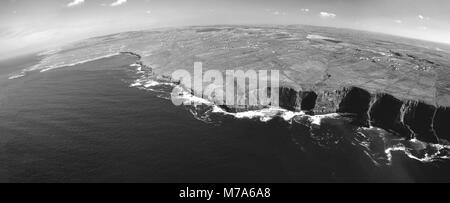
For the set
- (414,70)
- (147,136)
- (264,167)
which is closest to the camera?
(264,167)

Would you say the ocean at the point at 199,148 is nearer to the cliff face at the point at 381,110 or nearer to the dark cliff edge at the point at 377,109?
the dark cliff edge at the point at 377,109

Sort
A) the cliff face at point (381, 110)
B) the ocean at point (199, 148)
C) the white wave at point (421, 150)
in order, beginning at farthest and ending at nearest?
the cliff face at point (381, 110)
the white wave at point (421, 150)
the ocean at point (199, 148)

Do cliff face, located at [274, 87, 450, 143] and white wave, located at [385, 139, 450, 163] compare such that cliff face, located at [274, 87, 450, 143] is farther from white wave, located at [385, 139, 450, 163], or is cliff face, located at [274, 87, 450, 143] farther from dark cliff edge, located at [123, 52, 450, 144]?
white wave, located at [385, 139, 450, 163]

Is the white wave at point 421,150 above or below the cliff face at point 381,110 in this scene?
below

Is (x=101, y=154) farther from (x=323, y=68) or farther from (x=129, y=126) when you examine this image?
(x=323, y=68)

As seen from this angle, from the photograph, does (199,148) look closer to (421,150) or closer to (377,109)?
(421,150)

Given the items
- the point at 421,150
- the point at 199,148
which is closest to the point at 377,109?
the point at 421,150

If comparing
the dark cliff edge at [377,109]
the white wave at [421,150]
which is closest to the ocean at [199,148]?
the white wave at [421,150]
